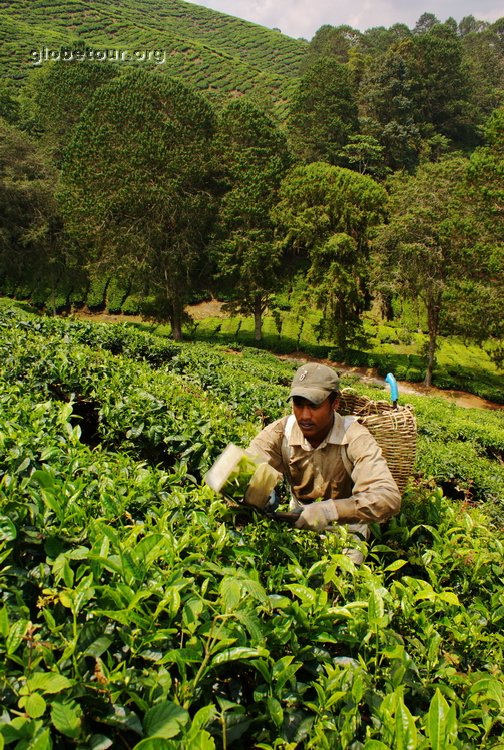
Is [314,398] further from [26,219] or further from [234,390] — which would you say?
[26,219]

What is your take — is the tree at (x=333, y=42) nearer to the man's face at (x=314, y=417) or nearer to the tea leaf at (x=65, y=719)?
the man's face at (x=314, y=417)

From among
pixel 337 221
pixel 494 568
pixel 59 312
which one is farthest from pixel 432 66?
pixel 494 568

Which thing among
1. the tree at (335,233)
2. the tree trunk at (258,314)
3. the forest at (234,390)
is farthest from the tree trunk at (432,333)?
the tree trunk at (258,314)

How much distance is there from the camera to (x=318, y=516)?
8.29 ft

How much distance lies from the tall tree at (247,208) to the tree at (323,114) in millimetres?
14286

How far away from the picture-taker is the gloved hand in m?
Answer: 2.49

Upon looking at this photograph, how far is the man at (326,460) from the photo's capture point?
8.70 feet

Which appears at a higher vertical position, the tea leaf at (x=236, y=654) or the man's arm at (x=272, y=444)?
the man's arm at (x=272, y=444)

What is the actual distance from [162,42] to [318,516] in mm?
A: 102826

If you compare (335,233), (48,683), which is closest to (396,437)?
(48,683)

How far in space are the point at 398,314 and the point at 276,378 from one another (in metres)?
22.2

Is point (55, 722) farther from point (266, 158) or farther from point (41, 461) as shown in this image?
point (266, 158)

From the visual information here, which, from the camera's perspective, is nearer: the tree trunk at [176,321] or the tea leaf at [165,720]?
the tea leaf at [165,720]

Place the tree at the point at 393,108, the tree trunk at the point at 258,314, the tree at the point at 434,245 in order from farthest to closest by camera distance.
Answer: the tree at the point at 393,108, the tree trunk at the point at 258,314, the tree at the point at 434,245
